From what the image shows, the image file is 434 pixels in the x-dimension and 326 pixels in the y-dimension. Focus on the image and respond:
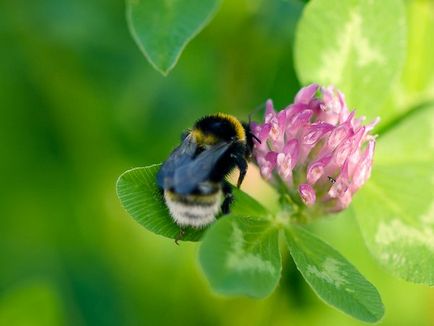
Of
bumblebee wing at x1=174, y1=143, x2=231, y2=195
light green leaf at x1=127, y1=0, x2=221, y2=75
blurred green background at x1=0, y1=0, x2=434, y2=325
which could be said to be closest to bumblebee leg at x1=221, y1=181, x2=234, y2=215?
bumblebee wing at x1=174, y1=143, x2=231, y2=195

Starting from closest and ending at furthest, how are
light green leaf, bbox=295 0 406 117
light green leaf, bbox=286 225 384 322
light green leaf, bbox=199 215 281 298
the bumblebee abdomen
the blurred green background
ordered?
light green leaf, bbox=199 215 281 298, light green leaf, bbox=286 225 384 322, the bumblebee abdomen, light green leaf, bbox=295 0 406 117, the blurred green background

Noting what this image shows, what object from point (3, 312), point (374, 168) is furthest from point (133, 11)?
point (3, 312)

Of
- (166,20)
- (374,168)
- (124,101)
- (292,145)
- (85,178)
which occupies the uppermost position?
(166,20)

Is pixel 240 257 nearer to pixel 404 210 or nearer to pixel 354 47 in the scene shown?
pixel 404 210

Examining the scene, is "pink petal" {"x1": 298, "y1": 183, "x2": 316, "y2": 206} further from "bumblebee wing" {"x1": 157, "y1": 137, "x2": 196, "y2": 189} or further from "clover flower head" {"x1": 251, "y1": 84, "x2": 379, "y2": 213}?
"bumblebee wing" {"x1": 157, "y1": 137, "x2": 196, "y2": 189}

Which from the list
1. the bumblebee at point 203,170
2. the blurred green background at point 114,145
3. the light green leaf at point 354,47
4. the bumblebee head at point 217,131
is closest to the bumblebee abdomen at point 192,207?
the bumblebee at point 203,170

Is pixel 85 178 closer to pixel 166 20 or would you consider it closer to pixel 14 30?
pixel 14 30
